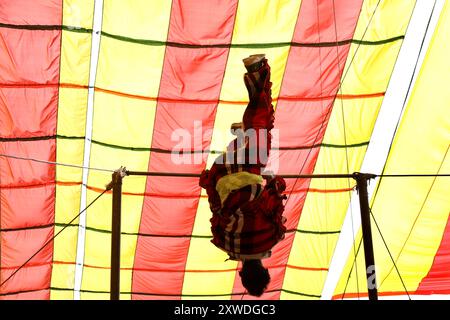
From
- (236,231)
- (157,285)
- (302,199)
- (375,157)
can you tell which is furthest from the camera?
(157,285)

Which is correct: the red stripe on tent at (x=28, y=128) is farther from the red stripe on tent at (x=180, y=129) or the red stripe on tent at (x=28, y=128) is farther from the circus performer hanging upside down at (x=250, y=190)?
the circus performer hanging upside down at (x=250, y=190)

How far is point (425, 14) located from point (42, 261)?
449cm

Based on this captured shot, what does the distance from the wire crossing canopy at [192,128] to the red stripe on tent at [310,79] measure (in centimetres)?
1

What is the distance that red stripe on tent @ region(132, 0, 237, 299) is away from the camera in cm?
600

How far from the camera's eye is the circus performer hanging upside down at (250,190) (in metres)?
2.97

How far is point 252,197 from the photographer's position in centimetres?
302

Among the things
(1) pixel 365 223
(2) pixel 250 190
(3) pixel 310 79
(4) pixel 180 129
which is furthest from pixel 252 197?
(4) pixel 180 129

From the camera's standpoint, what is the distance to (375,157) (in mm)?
6820

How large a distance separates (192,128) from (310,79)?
1.12 metres

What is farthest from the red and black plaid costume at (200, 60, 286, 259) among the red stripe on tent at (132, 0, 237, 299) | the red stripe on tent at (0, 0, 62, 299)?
the red stripe on tent at (0, 0, 62, 299)

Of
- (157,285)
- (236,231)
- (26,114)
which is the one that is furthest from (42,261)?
(236,231)

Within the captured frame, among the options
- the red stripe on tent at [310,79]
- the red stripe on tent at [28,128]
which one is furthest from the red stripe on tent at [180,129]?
the red stripe on tent at [28,128]

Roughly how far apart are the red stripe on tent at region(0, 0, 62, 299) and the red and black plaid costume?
131 inches
